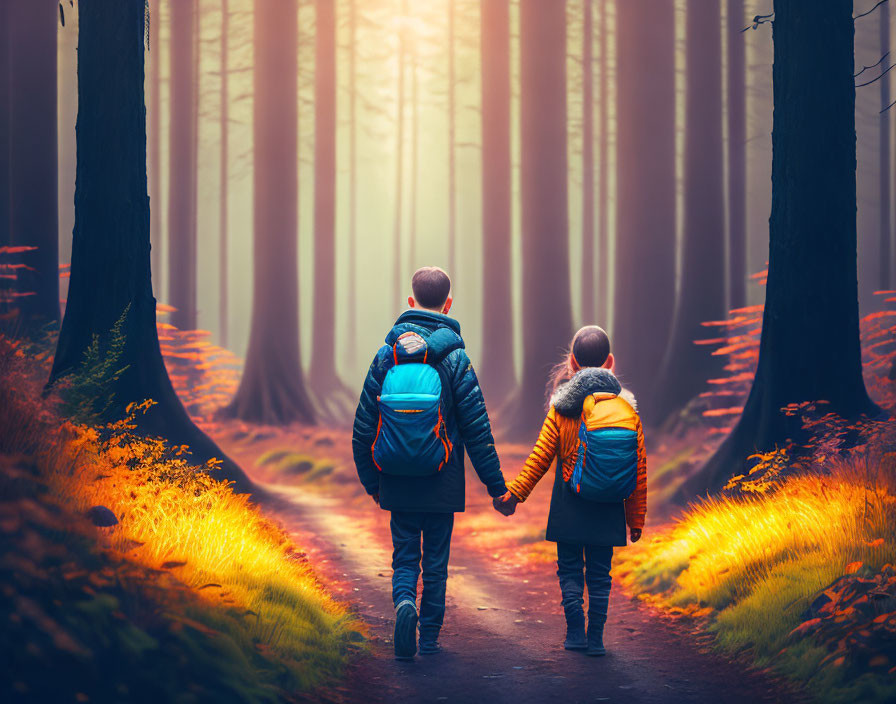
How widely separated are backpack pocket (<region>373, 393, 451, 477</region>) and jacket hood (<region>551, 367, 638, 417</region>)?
2.73 ft

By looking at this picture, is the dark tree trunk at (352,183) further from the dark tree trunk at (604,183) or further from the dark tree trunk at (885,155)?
the dark tree trunk at (885,155)

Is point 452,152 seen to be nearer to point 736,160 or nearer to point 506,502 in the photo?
point 736,160

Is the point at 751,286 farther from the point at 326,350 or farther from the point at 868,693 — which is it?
the point at 868,693

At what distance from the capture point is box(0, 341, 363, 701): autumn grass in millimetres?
4621

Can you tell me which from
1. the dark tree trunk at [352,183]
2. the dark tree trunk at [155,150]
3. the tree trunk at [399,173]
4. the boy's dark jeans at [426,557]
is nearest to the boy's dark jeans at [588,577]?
the boy's dark jeans at [426,557]

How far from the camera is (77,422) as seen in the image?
669cm

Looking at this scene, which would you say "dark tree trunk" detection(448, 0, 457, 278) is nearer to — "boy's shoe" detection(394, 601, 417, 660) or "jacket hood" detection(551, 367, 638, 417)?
"jacket hood" detection(551, 367, 638, 417)

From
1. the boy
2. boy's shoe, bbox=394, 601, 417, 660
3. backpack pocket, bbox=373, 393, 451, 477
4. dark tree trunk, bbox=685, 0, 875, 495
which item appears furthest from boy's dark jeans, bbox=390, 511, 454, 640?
dark tree trunk, bbox=685, 0, 875, 495

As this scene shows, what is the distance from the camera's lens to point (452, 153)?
30516 millimetres

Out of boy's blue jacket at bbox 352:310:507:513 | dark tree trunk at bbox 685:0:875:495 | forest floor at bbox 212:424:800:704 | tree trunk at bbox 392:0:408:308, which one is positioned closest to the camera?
forest floor at bbox 212:424:800:704

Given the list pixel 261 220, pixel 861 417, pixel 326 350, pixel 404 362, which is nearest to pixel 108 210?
pixel 404 362

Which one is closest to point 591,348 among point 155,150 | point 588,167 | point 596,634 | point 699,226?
point 596,634

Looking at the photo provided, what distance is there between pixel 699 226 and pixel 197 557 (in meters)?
11.3

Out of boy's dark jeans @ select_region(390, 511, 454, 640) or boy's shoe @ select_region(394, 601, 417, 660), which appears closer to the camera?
boy's shoe @ select_region(394, 601, 417, 660)
